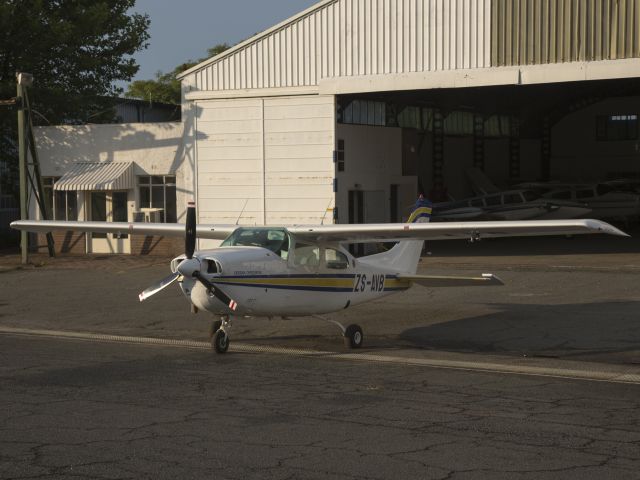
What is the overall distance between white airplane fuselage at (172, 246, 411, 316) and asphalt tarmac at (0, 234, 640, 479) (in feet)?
2.32

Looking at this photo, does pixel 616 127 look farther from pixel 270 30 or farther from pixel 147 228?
pixel 147 228

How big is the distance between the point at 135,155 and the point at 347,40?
8.86m

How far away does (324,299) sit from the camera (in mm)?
14438

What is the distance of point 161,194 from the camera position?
30.9 meters

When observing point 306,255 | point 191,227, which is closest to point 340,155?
point 306,255

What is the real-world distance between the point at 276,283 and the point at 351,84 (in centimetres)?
1382

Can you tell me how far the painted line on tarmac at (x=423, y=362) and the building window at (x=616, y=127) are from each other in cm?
3959

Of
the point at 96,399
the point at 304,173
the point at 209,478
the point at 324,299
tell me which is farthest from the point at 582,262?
the point at 209,478

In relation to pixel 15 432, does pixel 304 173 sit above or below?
above

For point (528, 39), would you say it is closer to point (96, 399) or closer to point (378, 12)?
point (378, 12)

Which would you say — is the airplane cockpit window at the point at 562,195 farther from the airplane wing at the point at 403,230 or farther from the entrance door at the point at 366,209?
the airplane wing at the point at 403,230

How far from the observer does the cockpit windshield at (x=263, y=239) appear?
13953 mm

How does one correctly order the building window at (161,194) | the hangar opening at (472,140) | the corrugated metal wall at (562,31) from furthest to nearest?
the building window at (161,194)
the hangar opening at (472,140)
the corrugated metal wall at (562,31)

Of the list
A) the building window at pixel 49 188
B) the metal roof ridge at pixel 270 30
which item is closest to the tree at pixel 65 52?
the building window at pixel 49 188
